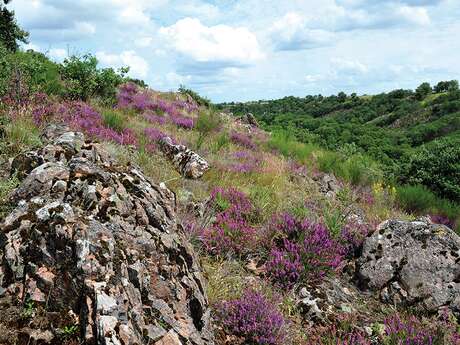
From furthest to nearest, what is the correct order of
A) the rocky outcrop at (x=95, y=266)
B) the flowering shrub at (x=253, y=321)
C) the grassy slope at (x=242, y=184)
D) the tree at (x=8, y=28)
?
the tree at (x=8, y=28)
the grassy slope at (x=242, y=184)
the flowering shrub at (x=253, y=321)
the rocky outcrop at (x=95, y=266)

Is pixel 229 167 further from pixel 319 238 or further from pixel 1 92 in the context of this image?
pixel 1 92

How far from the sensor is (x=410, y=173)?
39.4 ft

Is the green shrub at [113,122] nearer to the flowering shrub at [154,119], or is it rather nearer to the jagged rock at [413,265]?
the flowering shrub at [154,119]

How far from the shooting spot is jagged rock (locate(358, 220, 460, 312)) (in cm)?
479

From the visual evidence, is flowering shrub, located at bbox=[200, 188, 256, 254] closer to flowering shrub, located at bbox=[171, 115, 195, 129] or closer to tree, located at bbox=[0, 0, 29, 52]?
flowering shrub, located at bbox=[171, 115, 195, 129]

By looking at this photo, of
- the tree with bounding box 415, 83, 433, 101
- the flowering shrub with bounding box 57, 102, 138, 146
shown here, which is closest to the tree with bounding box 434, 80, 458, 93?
the tree with bounding box 415, 83, 433, 101

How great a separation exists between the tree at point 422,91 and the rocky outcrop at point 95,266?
89.7 meters

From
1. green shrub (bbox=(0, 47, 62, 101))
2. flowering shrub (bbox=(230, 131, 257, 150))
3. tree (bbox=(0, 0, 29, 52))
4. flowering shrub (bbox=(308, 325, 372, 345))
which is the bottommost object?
flowering shrub (bbox=(308, 325, 372, 345))

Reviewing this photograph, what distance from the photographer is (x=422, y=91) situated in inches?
3334

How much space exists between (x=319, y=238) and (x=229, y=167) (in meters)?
3.85

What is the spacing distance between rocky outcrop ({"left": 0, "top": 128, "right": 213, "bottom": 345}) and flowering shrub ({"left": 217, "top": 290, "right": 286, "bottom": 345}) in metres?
0.37

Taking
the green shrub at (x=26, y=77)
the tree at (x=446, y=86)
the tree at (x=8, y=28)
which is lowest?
the green shrub at (x=26, y=77)

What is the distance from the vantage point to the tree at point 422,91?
275 ft

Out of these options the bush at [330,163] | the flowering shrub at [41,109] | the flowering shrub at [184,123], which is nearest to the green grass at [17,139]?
the flowering shrub at [41,109]
